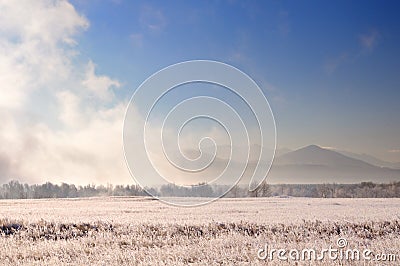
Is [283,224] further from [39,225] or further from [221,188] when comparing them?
[39,225]

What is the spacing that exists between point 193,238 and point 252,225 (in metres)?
3.92

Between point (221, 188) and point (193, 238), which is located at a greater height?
point (221, 188)

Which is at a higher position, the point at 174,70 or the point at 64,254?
the point at 174,70

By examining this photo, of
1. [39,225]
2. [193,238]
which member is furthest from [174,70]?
[39,225]

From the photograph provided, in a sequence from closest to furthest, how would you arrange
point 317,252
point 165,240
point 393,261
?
point 393,261 → point 317,252 → point 165,240

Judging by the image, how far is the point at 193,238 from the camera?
60.6ft

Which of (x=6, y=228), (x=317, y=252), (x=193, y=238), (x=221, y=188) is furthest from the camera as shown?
(x=221, y=188)

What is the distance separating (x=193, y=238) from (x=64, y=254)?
18.4 feet

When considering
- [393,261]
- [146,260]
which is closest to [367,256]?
[393,261]

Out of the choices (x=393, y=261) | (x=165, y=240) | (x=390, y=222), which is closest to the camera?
(x=393, y=261)

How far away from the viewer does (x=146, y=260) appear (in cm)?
1318

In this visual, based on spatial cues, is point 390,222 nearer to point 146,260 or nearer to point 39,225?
point 146,260

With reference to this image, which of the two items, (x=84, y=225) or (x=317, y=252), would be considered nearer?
(x=317, y=252)

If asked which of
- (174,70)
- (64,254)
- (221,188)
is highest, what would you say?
(174,70)
